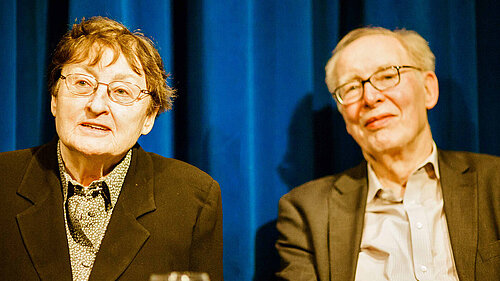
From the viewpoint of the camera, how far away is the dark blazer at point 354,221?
136cm

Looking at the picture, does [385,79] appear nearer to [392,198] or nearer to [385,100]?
[385,100]

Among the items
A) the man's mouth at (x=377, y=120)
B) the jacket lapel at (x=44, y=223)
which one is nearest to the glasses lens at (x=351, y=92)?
the man's mouth at (x=377, y=120)

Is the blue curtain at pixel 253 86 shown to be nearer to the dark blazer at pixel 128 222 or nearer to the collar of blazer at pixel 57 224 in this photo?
the dark blazer at pixel 128 222

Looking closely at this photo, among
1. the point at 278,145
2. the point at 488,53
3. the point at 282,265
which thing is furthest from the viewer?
the point at 488,53

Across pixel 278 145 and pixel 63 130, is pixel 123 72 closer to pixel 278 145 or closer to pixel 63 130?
pixel 63 130

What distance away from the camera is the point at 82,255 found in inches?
50.8

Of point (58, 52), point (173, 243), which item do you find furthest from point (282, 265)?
point (58, 52)

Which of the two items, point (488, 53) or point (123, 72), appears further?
point (488, 53)

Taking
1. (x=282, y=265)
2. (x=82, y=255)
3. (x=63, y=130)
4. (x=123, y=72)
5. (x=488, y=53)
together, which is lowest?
(x=282, y=265)

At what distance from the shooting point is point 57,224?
1274 millimetres

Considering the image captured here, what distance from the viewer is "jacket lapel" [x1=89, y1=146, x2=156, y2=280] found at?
1.25 metres

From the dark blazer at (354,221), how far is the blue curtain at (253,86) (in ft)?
0.78

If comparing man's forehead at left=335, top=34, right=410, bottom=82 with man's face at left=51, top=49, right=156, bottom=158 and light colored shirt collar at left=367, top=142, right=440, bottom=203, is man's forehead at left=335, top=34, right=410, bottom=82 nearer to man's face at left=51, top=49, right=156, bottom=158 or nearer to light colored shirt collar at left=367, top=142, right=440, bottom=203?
light colored shirt collar at left=367, top=142, right=440, bottom=203

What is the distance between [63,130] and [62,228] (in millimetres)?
288
